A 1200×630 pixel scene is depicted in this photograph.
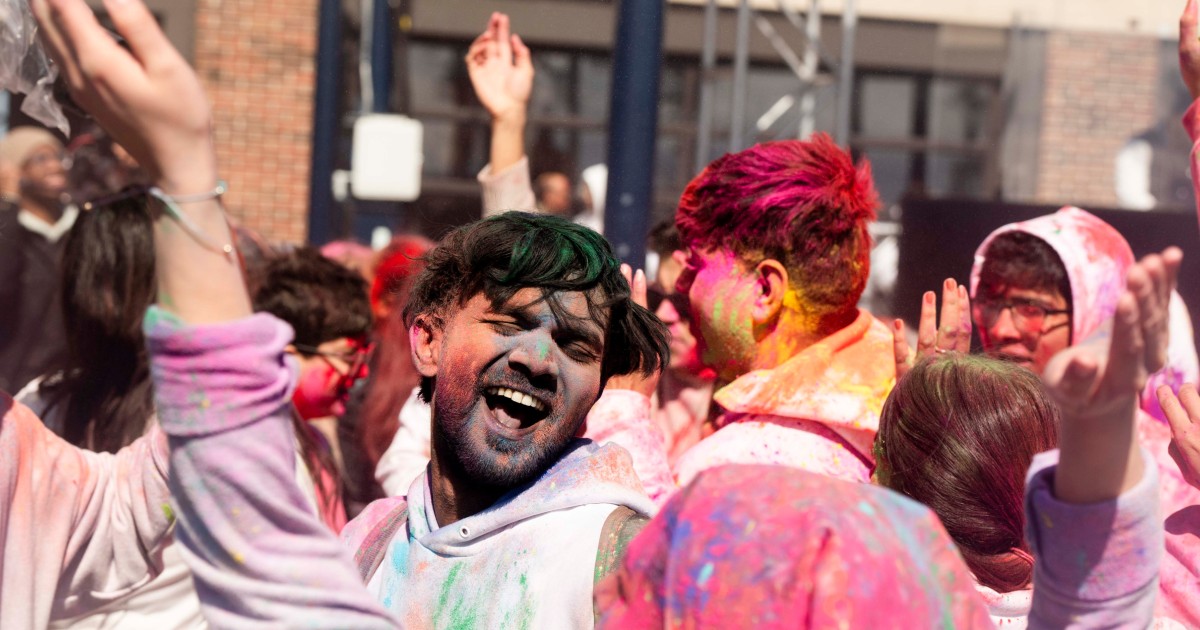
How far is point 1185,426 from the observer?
1.96 metres

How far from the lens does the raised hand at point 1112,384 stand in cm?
108

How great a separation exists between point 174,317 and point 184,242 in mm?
70

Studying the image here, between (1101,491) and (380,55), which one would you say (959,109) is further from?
(1101,491)

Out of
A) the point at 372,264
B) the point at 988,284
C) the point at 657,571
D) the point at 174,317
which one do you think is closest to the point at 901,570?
the point at 657,571

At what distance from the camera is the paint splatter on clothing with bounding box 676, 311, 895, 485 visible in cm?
230

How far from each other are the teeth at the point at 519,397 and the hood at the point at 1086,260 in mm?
1486

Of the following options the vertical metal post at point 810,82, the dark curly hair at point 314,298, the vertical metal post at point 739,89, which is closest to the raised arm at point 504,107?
the dark curly hair at point 314,298

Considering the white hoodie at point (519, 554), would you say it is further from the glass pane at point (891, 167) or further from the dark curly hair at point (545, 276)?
the glass pane at point (891, 167)

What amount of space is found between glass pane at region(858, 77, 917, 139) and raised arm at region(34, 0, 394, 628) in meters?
10.2

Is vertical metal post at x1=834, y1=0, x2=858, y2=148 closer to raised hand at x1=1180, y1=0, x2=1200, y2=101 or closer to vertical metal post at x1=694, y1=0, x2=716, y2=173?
vertical metal post at x1=694, y1=0, x2=716, y2=173

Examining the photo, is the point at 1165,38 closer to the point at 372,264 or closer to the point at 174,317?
the point at 372,264

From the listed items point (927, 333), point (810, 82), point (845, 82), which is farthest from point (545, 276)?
point (845, 82)

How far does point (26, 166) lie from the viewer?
660cm

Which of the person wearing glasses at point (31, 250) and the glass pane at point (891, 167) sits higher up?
the glass pane at point (891, 167)
